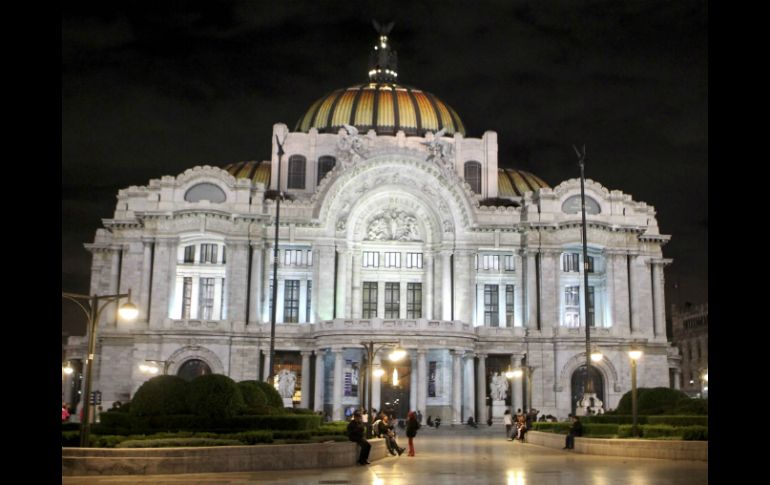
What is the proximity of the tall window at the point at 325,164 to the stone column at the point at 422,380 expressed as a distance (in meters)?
25.7

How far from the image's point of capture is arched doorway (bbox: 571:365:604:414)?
7588 centimetres

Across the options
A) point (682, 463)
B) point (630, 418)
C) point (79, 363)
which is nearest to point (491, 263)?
point (630, 418)

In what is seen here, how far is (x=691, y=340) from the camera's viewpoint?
12625 cm

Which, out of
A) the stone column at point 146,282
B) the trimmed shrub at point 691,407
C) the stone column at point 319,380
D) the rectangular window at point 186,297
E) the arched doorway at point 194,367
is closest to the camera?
the trimmed shrub at point 691,407

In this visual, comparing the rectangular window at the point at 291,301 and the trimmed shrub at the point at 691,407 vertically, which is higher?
the rectangular window at the point at 291,301

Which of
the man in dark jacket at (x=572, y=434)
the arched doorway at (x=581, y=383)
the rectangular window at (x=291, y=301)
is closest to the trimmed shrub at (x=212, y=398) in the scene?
the man in dark jacket at (x=572, y=434)

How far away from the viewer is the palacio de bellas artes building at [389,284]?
74125 mm

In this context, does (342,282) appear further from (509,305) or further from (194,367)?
(509,305)

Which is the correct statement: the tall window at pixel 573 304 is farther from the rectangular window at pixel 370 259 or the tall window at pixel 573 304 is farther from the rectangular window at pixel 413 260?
the rectangular window at pixel 370 259

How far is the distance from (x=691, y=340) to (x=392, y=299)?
63.8 metres

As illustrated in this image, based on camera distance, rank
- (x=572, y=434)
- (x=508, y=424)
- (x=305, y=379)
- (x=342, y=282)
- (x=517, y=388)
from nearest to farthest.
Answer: (x=572, y=434) < (x=508, y=424) < (x=305, y=379) < (x=517, y=388) < (x=342, y=282)

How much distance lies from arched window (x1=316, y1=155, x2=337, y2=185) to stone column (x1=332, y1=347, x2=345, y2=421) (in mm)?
23417

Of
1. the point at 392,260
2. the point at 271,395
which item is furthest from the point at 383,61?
the point at 271,395
